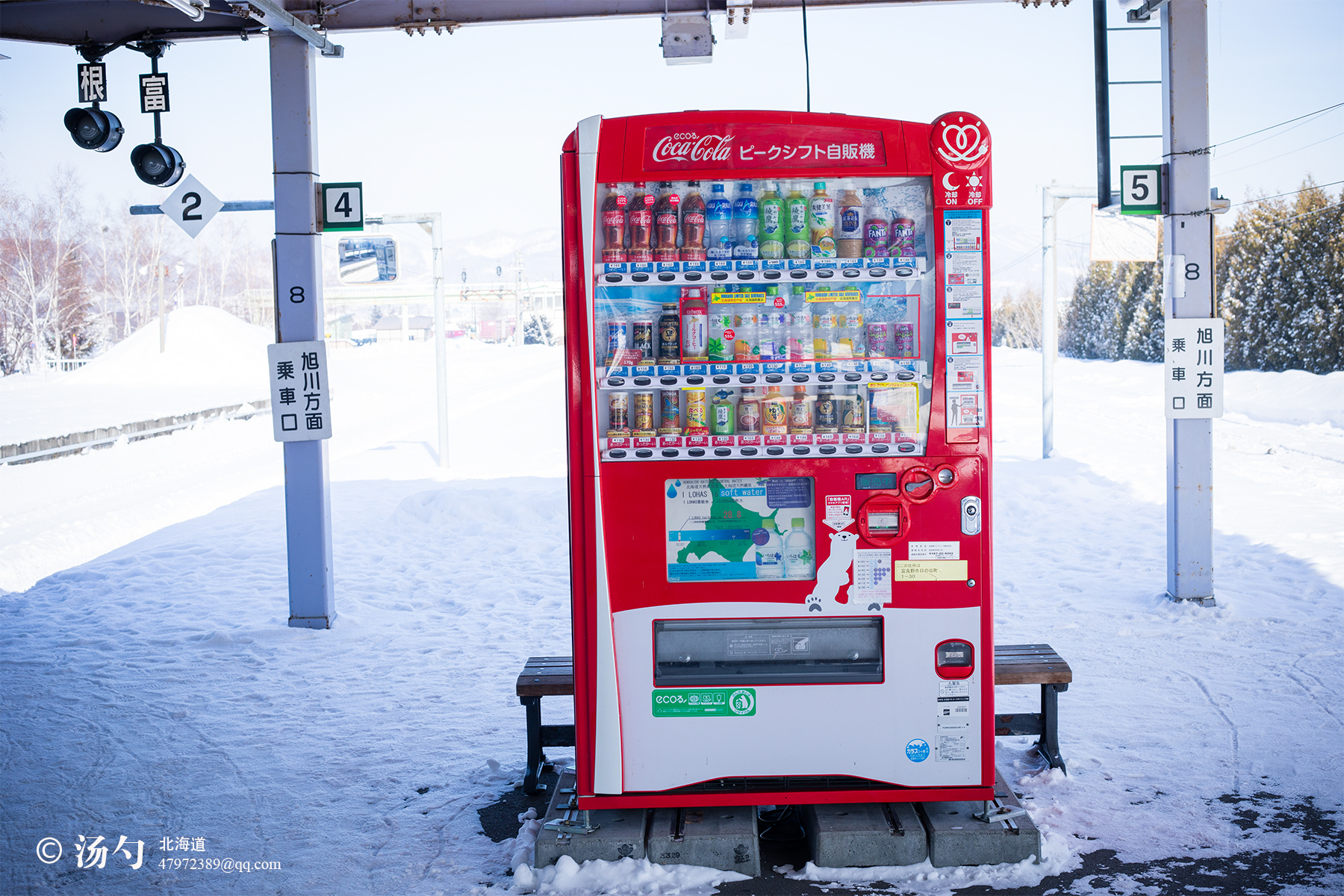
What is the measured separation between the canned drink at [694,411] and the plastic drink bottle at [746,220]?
52 cm

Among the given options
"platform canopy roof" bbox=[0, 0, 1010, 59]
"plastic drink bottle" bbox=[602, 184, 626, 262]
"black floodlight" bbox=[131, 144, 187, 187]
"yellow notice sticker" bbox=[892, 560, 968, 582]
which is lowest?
"yellow notice sticker" bbox=[892, 560, 968, 582]

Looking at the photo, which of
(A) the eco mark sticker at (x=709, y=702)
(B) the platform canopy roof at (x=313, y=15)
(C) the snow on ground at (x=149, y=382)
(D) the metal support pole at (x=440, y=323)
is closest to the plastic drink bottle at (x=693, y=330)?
(A) the eco mark sticker at (x=709, y=702)

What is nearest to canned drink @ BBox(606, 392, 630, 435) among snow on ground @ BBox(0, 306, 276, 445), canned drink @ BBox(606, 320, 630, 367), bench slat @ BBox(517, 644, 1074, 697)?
canned drink @ BBox(606, 320, 630, 367)

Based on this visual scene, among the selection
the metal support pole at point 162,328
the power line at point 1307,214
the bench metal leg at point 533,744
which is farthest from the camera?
the metal support pole at point 162,328

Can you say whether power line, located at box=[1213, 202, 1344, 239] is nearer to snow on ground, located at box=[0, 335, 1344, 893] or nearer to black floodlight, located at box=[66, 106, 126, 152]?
snow on ground, located at box=[0, 335, 1344, 893]

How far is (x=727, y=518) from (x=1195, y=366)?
423 cm

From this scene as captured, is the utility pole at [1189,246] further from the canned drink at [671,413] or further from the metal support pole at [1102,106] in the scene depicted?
the canned drink at [671,413]

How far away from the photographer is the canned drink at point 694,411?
11.1 feet

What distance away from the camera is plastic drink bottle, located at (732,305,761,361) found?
3416 mm

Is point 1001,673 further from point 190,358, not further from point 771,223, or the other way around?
point 190,358

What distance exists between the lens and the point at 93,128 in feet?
22.9

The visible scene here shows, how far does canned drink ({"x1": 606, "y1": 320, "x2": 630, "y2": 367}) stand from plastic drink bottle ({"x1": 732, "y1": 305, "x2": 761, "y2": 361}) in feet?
1.33

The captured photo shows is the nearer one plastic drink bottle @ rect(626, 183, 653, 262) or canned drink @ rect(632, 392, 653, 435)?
plastic drink bottle @ rect(626, 183, 653, 262)

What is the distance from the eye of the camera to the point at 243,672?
18.0 ft
